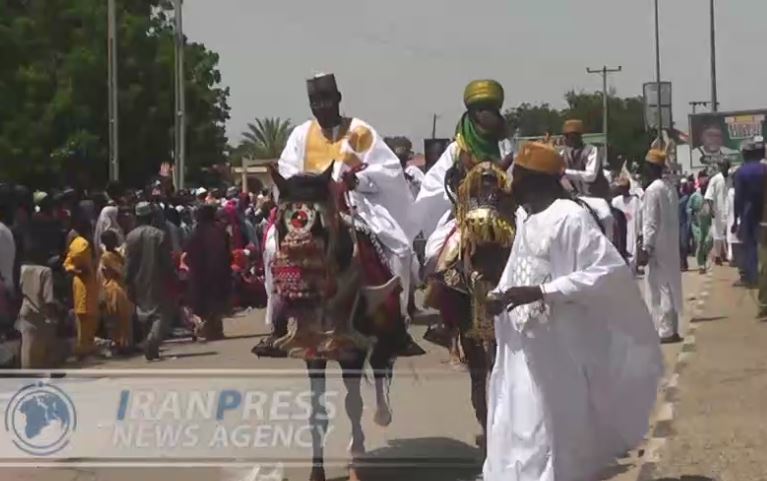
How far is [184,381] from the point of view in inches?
449

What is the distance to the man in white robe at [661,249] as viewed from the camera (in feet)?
44.3

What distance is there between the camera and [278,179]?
7.60 meters

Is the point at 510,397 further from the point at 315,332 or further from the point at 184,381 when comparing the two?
the point at 184,381

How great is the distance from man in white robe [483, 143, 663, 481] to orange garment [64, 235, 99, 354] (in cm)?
896

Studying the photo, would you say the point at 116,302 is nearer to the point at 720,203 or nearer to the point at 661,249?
the point at 661,249

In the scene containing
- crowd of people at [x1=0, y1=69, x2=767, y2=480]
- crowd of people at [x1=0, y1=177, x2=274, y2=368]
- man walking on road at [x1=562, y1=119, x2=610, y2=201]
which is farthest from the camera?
man walking on road at [x1=562, y1=119, x2=610, y2=201]

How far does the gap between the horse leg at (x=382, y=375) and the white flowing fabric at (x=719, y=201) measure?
13.1 meters

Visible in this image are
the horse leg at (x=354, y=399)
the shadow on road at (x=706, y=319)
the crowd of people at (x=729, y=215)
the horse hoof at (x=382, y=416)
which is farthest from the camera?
the crowd of people at (x=729, y=215)

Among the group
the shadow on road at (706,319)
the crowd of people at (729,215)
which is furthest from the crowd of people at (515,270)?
the crowd of people at (729,215)

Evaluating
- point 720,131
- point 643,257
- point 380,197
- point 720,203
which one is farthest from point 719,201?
point 720,131

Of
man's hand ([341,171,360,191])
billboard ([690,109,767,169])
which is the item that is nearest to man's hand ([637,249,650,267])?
man's hand ([341,171,360,191])

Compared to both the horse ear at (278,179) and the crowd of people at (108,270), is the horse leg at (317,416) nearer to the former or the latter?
the horse ear at (278,179)

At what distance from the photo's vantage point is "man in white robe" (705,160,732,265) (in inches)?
822

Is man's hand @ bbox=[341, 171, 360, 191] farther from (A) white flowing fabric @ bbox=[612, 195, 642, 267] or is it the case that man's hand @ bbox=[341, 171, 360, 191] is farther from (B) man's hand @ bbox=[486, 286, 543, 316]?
(A) white flowing fabric @ bbox=[612, 195, 642, 267]
